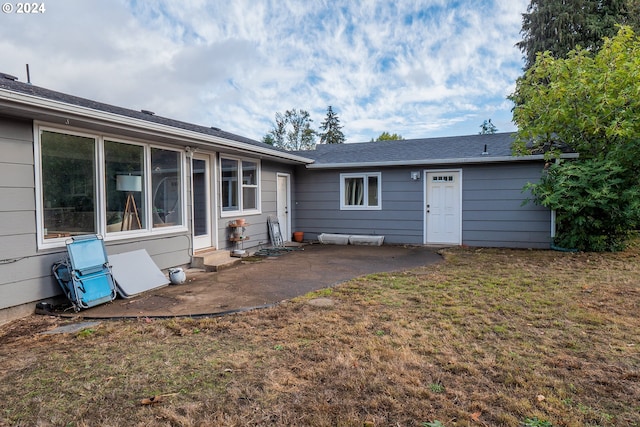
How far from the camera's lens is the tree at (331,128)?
36844 millimetres

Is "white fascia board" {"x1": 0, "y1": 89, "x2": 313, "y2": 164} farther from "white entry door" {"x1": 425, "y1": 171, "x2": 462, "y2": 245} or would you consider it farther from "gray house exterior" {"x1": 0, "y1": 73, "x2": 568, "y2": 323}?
"white entry door" {"x1": 425, "y1": 171, "x2": 462, "y2": 245}

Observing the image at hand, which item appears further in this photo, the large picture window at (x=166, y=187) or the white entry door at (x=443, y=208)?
the white entry door at (x=443, y=208)

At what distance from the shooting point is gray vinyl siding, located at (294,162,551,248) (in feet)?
27.9

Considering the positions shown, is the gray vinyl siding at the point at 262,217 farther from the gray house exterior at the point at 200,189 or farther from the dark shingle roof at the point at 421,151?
the dark shingle roof at the point at 421,151

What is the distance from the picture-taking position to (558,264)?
6453 millimetres

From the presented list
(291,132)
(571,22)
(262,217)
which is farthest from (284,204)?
(291,132)

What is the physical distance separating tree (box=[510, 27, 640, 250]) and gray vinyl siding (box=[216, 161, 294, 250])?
5.85 m

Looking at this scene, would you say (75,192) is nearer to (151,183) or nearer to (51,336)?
(151,183)

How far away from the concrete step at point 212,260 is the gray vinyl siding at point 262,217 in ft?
1.19

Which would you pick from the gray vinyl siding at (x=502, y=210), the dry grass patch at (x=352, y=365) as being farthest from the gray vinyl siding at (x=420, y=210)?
the dry grass patch at (x=352, y=365)

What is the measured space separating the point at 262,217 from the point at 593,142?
302 inches

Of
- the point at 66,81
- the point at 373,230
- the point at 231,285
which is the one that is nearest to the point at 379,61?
the point at 373,230

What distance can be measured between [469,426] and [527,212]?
25.5ft

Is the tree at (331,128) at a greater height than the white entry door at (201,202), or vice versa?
the tree at (331,128)
